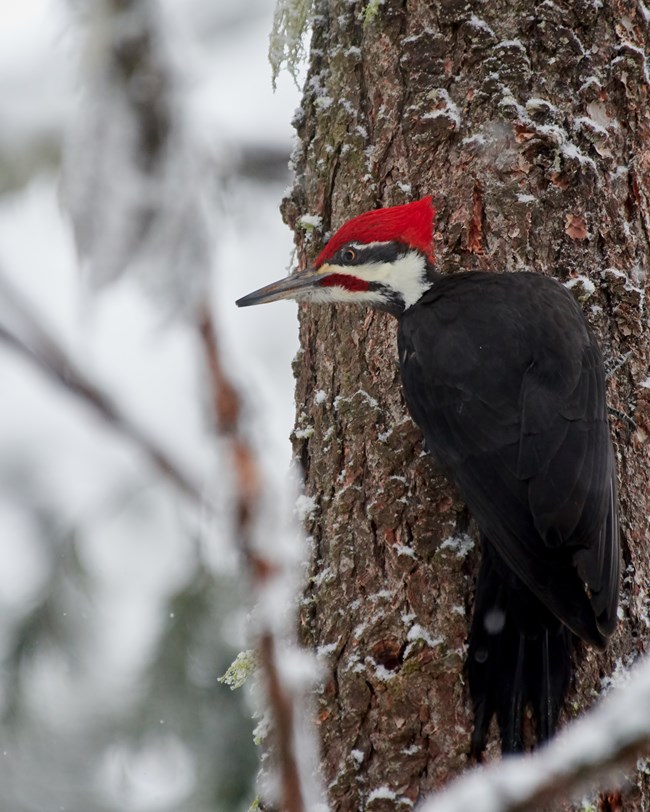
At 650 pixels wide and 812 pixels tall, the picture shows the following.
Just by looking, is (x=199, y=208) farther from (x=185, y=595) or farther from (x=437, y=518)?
(x=185, y=595)

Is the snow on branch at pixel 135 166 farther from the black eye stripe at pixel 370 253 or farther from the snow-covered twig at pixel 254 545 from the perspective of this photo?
the black eye stripe at pixel 370 253

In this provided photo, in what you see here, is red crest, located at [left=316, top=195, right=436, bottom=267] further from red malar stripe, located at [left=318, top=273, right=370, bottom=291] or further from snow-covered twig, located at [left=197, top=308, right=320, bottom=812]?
snow-covered twig, located at [left=197, top=308, right=320, bottom=812]

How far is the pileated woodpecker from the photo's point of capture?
228 cm

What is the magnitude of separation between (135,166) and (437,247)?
2.42 metres

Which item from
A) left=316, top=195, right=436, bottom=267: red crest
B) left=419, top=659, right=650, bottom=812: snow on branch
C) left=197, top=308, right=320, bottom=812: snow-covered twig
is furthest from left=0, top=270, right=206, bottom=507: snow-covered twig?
left=316, top=195, right=436, bottom=267: red crest

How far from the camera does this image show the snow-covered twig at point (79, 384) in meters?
0.51

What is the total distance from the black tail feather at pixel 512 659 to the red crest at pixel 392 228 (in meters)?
0.95

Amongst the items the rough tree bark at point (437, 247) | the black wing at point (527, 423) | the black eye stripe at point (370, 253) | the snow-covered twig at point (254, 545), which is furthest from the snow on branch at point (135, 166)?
the black eye stripe at point (370, 253)

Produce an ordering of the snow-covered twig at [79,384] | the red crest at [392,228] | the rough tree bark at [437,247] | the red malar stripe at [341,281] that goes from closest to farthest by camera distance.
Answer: the snow-covered twig at [79,384], the rough tree bark at [437,247], the red crest at [392,228], the red malar stripe at [341,281]

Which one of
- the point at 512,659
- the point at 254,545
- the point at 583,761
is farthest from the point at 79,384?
the point at 512,659

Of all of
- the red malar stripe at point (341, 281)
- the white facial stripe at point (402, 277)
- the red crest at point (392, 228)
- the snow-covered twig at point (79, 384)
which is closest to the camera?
the snow-covered twig at point (79, 384)

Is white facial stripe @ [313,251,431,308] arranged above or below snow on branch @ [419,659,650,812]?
above

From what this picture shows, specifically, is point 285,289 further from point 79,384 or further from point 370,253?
point 79,384

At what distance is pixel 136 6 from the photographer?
598 mm
